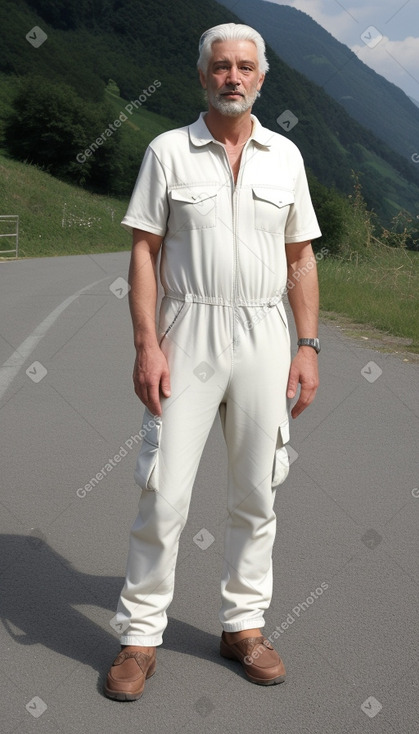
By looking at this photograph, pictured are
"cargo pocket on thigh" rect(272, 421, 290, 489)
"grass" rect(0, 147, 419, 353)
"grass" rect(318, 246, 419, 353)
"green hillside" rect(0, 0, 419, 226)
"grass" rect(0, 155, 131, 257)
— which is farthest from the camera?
"green hillside" rect(0, 0, 419, 226)

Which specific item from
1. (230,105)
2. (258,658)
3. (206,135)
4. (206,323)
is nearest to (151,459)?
(206,323)

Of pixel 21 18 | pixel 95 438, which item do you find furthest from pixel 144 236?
pixel 21 18

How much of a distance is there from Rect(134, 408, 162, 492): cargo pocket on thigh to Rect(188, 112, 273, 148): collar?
0.99 meters

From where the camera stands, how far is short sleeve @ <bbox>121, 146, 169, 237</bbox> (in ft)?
11.3

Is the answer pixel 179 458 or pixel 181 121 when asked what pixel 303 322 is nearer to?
pixel 179 458

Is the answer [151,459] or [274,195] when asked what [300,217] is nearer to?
[274,195]

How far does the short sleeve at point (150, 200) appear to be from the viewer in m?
3.46

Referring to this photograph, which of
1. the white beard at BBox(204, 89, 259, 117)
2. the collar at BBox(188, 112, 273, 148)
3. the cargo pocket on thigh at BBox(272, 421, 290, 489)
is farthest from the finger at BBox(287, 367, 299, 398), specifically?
the white beard at BBox(204, 89, 259, 117)

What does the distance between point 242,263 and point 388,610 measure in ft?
5.51

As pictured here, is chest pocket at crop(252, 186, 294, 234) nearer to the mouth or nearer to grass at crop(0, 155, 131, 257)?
the mouth

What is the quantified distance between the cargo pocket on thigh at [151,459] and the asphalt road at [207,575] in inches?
28.6

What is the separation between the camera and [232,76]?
11.4 ft

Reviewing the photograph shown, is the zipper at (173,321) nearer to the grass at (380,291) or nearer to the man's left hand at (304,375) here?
the man's left hand at (304,375)

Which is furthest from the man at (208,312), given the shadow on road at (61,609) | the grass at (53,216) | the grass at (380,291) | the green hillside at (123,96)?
the green hillside at (123,96)
